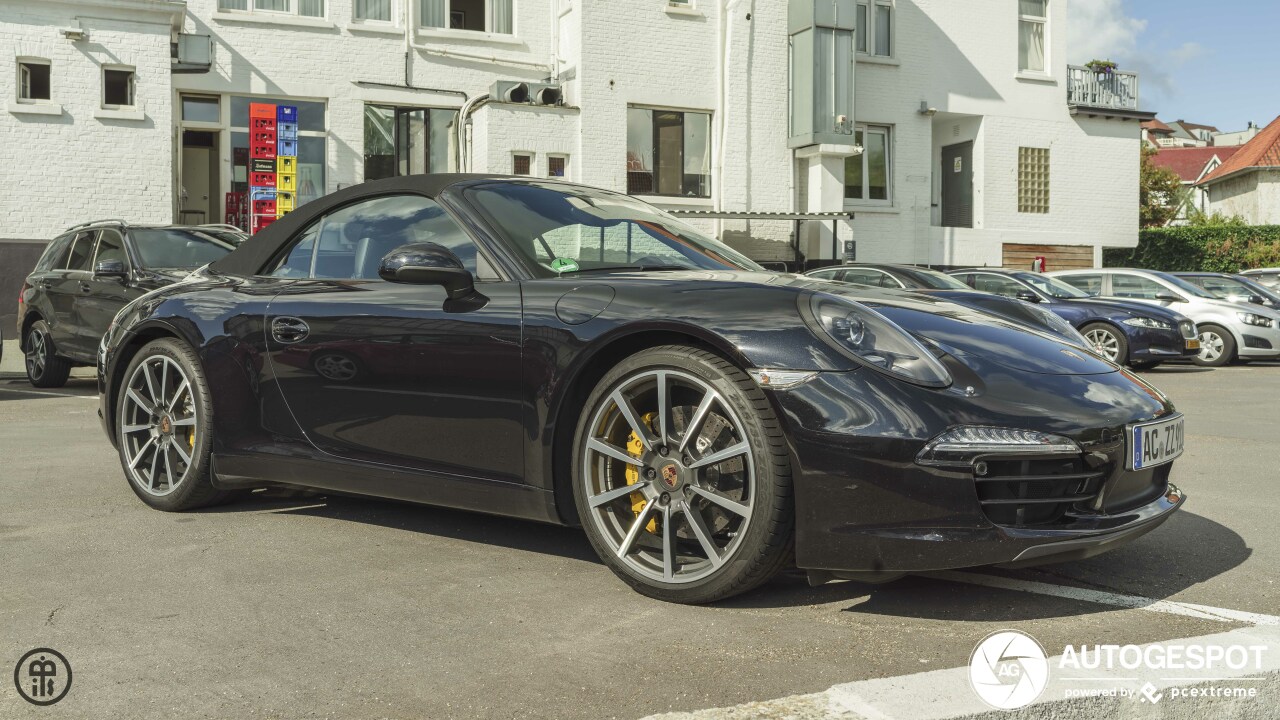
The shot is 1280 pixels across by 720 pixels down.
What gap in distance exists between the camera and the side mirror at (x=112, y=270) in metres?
11.3

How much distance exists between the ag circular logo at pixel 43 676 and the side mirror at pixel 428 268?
1574 millimetres

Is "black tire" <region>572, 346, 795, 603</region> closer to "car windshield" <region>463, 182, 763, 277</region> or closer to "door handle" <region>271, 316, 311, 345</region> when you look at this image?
"car windshield" <region>463, 182, 763, 277</region>

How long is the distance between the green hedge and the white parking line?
33447 millimetres

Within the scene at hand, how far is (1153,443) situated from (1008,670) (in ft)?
3.80

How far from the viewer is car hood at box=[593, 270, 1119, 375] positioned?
3.59 metres

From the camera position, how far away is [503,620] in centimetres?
350

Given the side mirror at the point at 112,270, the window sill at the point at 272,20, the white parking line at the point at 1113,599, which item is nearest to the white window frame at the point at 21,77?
the window sill at the point at 272,20

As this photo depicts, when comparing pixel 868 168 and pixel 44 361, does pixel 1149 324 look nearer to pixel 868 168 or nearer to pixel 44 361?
pixel 44 361

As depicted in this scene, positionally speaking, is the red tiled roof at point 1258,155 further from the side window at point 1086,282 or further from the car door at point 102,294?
the car door at point 102,294

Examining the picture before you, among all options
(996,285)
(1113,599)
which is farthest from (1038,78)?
(1113,599)

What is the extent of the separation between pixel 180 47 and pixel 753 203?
1140 cm

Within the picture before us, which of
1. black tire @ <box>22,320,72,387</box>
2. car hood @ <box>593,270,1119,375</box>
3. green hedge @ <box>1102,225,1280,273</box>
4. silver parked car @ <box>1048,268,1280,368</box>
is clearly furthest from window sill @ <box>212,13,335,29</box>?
green hedge @ <box>1102,225,1280,273</box>

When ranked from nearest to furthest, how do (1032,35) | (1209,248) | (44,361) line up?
(44,361) < (1032,35) < (1209,248)

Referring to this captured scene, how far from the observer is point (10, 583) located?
3945 mm
